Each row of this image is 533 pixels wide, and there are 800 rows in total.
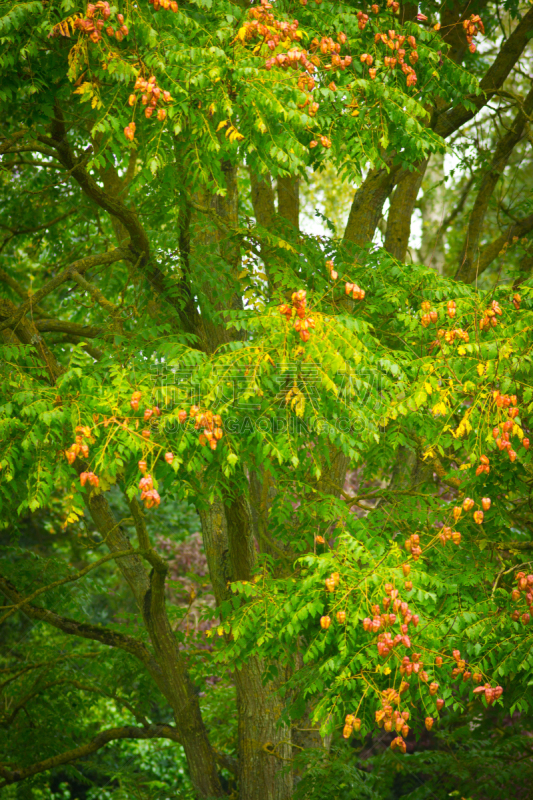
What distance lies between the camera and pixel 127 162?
718cm

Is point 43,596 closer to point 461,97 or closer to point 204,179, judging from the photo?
point 204,179

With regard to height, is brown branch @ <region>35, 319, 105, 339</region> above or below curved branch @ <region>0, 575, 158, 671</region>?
above

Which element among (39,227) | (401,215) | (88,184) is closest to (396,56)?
(88,184)

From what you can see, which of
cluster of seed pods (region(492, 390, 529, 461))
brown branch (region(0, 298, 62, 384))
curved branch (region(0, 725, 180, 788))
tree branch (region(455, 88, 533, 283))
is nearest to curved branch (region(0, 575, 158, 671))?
curved branch (region(0, 725, 180, 788))

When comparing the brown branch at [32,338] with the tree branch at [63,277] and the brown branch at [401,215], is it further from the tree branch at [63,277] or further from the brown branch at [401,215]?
the brown branch at [401,215]

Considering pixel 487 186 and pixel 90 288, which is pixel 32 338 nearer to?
pixel 90 288

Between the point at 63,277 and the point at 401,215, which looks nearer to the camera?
the point at 63,277

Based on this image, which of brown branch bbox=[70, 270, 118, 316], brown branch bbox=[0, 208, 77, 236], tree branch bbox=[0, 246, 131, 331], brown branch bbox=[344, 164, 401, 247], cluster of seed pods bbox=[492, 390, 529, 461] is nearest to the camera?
cluster of seed pods bbox=[492, 390, 529, 461]

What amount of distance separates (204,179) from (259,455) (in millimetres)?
1479

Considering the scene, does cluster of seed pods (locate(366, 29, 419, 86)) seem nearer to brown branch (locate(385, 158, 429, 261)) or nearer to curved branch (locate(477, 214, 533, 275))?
brown branch (locate(385, 158, 429, 261))

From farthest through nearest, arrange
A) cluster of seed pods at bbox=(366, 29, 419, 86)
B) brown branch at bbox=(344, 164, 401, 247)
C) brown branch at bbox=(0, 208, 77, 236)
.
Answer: brown branch at bbox=(0, 208, 77, 236) → brown branch at bbox=(344, 164, 401, 247) → cluster of seed pods at bbox=(366, 29, 419, 86)

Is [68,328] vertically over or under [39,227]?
under

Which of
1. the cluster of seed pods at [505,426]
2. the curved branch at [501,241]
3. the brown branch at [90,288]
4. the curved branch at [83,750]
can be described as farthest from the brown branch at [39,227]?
the cluster of seed pods at [505,426]

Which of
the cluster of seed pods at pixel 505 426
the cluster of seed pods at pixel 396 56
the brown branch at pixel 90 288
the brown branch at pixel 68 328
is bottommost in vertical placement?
the cluster of seed pods at pixel 505 426
